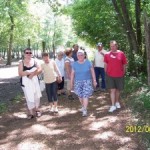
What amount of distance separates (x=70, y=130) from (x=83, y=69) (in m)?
1.85

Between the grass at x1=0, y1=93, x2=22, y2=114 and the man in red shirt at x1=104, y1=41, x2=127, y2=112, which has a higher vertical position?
the man in red shirt at x1=104, y1=41, x2=127, y2=112

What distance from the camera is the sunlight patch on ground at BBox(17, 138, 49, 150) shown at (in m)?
6.93

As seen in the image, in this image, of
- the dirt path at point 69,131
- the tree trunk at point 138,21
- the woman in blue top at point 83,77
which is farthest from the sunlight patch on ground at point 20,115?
the tree trunk at point 138,21

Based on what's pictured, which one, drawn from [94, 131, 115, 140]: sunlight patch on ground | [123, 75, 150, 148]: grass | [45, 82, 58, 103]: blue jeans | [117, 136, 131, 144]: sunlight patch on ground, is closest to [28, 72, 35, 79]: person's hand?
[45, 82, 58, 103]: blue jeans

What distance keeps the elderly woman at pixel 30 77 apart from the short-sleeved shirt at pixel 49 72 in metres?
0.61

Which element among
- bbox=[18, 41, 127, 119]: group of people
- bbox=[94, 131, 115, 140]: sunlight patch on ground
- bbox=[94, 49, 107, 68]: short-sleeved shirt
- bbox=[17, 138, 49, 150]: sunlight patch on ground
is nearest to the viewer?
bbox=[17, 138, 49, 150]: sunlight patch on ground

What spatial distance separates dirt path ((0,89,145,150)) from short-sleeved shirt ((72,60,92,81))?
1042mm

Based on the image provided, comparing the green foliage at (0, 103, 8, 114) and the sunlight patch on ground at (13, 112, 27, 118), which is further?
the green foliage at (0, 103, 8, 114)

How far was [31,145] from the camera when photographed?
7.09 m

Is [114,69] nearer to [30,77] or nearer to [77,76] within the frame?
[77,76]

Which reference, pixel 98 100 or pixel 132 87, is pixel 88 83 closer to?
pixel 98 100

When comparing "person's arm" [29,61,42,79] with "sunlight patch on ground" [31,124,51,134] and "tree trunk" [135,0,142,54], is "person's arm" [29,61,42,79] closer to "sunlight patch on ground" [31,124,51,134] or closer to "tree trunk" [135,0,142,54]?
"sunlight patch on ground" [31,124,51,134]

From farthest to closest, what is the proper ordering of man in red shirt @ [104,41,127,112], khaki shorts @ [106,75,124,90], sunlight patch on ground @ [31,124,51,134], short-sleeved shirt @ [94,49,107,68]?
short-sleeved shirt @ [94,49,107,68] → khaki shorts @ [106,75,124,90] → man in red shirt @ [104,41,127,112] → sunlight patch on ground @ [31,124,51,134]

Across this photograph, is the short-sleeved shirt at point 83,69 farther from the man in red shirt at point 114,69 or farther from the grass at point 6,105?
the grass at point 6,105
